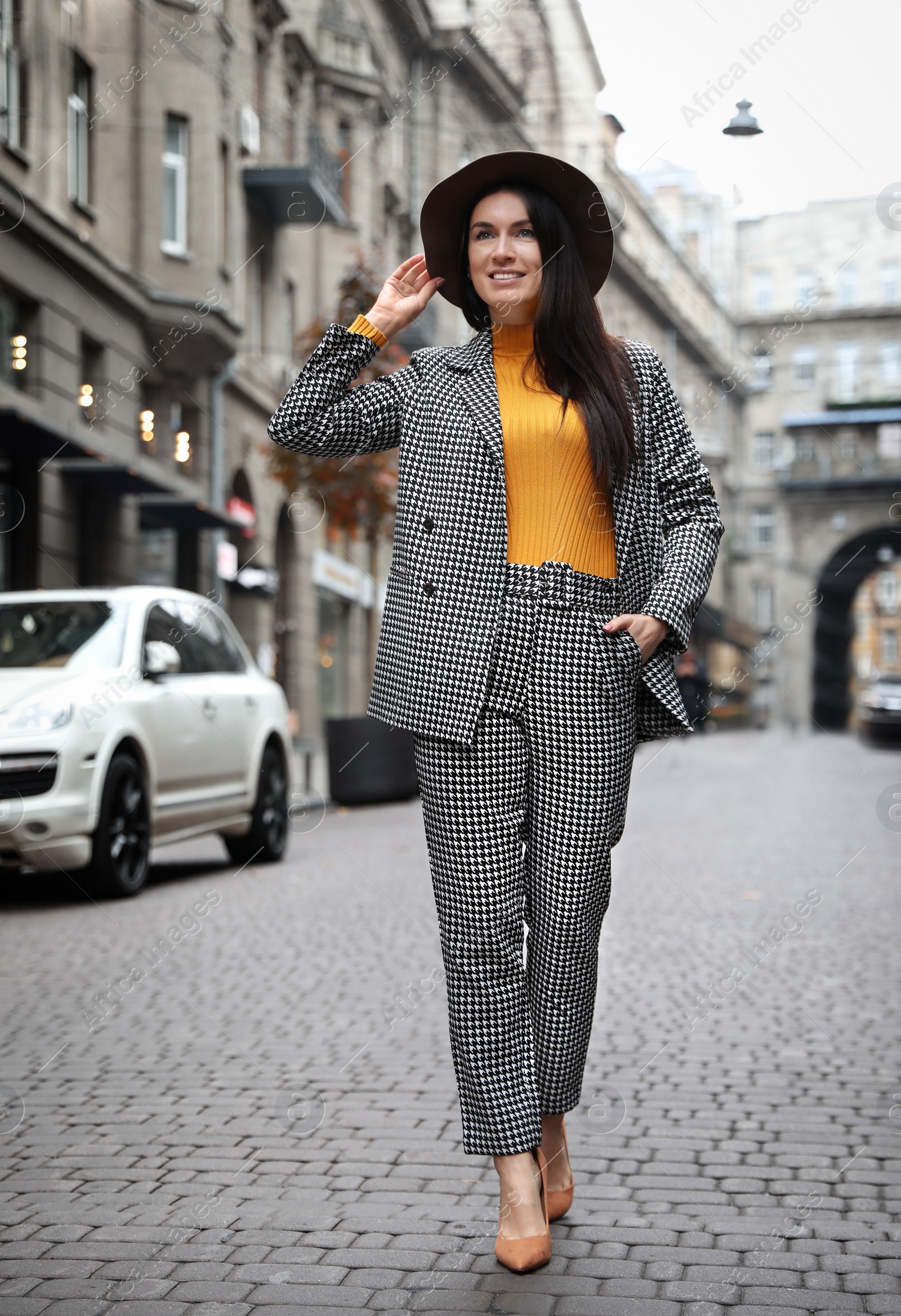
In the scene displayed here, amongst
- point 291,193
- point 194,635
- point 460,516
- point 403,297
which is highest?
point 291,193

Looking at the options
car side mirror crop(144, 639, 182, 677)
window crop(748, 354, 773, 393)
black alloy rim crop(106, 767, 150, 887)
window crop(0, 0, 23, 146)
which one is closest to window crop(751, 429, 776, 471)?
window crop(748, 354, 773, 393)

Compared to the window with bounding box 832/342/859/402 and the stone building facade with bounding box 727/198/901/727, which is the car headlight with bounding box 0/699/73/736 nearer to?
the stone building facade with bounding box 727/198/901/727

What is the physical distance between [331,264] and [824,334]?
36017 millimetres

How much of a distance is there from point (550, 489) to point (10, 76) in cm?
1460

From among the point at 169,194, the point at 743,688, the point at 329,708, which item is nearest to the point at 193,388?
the point at 169,194

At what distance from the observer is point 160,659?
30.5 feet

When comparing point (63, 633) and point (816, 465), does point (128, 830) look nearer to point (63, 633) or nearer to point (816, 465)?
point (63, 633)

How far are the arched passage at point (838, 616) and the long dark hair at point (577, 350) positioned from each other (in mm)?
58300

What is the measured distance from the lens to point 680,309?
46.4 meters

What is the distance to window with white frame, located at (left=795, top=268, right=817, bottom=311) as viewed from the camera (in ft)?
188

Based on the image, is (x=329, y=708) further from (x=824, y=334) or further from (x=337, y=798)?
(x=824, y=334)

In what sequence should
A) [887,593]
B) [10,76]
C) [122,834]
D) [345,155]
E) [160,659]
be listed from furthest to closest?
[887,593]
[345,155]
[10,76]
[160,659]
[122,834]

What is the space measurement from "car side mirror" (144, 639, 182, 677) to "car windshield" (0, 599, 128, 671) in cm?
21

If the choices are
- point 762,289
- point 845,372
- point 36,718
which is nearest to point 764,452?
point 845,372
